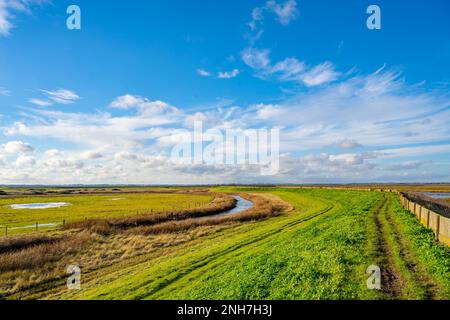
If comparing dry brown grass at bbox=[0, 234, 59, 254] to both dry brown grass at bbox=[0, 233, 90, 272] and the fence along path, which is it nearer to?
dry brown grass at bbox=[0, 233, 90, 272]

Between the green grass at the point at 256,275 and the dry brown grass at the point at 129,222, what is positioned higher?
the green grass at the point at 256,275

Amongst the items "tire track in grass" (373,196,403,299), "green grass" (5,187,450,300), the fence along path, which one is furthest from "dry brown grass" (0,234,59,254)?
the fence along path

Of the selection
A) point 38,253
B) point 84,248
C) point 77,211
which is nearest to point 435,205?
point 84,248

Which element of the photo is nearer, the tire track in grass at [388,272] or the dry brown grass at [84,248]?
the tire track in grass at [388,272]

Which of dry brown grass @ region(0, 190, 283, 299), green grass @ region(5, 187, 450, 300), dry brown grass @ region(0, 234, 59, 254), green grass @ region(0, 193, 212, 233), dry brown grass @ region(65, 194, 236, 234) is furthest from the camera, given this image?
green grass @ region(0, 193, 212, 233)

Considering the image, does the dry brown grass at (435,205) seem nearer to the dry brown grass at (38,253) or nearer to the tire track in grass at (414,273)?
the tire track in grass at (414,273)

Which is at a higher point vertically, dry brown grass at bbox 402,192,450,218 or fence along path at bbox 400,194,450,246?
fence along path at bbox 400,194,450,246

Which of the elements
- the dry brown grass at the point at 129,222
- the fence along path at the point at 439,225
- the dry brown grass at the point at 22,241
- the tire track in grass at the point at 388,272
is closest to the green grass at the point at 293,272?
the tire track in grass at the point at 388,272

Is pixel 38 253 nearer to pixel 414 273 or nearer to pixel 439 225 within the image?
pixel 414 273

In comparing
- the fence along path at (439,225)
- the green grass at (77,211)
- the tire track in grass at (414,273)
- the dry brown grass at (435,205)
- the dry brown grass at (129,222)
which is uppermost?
the fence along path at (439,225)

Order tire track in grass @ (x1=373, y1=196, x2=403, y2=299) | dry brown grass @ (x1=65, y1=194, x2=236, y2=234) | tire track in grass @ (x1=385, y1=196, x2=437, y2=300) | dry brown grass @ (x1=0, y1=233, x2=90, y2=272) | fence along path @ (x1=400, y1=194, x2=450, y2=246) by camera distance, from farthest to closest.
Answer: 1. dry brown grass @ (x1=65, y1=194, x2=236, y2=234)
2. dry brown grass @ (x1=0, y1=233, x2=90, y2=272)
3. fence along path @ (x1=400, y1=194, x2=450, y2=246)
4. tire track in grass @ (x1=373, y1=196, x2=403, y2=299)
5. tire track in grass @ (x1=385, y1=196, x2=437, y2=300)
